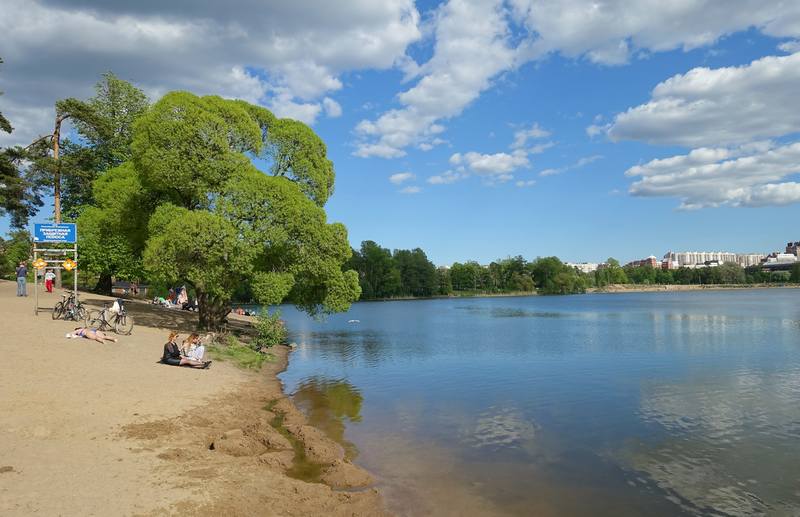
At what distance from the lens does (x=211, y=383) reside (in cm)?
1920

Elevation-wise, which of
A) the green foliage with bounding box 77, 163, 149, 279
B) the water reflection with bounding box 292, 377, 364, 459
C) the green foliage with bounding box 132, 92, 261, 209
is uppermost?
the green foliage with bounding box 132, 92, 261, 209

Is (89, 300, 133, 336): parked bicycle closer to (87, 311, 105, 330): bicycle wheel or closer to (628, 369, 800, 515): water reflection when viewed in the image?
(87, 311, 105, 330): bicycle wheel

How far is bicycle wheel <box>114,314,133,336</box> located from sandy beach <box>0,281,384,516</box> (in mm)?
4299

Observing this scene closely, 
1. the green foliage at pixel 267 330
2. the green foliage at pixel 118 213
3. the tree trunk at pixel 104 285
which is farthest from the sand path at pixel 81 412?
the tree trunk at pixel 104 285

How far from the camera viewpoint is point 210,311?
32375 mm

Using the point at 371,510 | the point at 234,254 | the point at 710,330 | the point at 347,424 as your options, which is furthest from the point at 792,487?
the point at 710,330

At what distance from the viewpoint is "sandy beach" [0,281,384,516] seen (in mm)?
8875

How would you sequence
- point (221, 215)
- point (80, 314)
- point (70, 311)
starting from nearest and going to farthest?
point (70, 311) < point (80, 314) < point (221, 215)

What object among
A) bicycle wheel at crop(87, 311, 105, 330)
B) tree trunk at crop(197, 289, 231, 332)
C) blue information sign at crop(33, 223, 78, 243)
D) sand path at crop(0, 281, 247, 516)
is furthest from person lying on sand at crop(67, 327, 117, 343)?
tree trunk at crop(197, 289, 231, 332)

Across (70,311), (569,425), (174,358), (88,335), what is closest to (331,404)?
(174,358)

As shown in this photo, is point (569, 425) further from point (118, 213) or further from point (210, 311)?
point (118, 213)

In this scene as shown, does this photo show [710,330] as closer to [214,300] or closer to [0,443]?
[214,300]

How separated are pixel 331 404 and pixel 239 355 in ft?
25.3

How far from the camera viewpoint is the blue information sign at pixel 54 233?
86.7 feet
